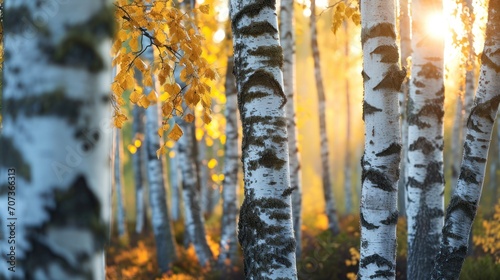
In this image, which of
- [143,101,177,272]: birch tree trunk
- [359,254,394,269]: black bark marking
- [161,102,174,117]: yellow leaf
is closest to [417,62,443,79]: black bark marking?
[359,254,394,269]: black bark marking

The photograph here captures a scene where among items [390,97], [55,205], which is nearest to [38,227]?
[55,205]

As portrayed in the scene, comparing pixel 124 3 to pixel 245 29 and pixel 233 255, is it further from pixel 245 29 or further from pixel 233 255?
pixel 233 255

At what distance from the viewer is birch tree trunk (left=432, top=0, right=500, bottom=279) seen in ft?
15.5

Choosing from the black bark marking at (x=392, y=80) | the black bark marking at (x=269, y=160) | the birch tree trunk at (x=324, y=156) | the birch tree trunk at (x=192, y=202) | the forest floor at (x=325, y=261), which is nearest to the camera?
Answer: the black bark marking at (x=269, y=160)

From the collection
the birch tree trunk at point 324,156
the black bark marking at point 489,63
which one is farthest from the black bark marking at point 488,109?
the birch tree trunk at point 324,156

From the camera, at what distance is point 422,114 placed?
5945 mm

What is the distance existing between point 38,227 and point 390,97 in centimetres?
297

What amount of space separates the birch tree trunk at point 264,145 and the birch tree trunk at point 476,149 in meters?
1.87

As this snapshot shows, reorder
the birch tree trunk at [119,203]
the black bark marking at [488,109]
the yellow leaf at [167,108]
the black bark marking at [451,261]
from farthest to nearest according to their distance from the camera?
the birch tree trunk at [119,203] → the black bark marking at [451,261] → the black bark marking at [488,109] → the yellow leaf at [167,108]

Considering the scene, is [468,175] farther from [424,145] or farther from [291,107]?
[291,107]

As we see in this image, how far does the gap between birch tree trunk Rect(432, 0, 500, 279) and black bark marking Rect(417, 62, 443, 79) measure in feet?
3.67

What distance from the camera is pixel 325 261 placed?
29.8 feet

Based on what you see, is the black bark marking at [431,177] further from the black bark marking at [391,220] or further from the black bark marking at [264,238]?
the black bark marking at [264,238]

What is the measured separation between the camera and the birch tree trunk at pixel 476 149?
4.73 m
